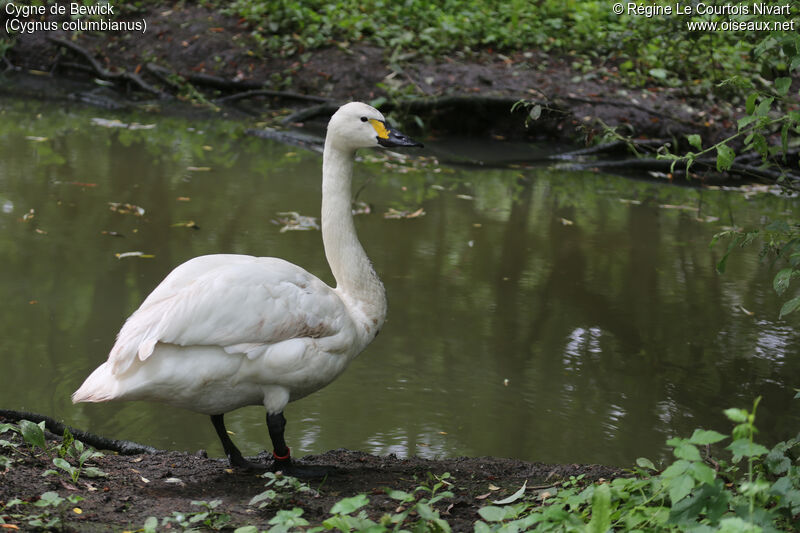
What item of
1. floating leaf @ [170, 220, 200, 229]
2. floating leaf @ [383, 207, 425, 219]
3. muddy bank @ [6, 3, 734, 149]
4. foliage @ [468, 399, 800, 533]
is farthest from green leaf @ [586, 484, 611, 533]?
muddy bank @ [6, 3, 734, 149]

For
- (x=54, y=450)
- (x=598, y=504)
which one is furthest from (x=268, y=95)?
(x=598, y=504)

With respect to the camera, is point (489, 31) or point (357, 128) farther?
point (489, 31)

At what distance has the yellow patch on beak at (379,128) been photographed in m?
4.05

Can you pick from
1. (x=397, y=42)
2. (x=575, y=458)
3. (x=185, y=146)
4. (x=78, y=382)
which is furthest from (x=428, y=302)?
(x=397, y=42)

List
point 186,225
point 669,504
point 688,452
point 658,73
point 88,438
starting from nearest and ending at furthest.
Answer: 1. point 688,452
2. point 669,504
3. point 88,438
4. point 186,225
5. point 658,73

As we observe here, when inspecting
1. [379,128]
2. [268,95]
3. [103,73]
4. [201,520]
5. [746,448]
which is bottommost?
[201,520]

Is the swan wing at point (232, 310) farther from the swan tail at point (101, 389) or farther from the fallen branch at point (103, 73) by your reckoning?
the fallen branch at point (103, 73)

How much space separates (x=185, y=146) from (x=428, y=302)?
530cm

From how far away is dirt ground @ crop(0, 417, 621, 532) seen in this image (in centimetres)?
312

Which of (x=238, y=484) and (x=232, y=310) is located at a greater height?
(x=232, y=310)

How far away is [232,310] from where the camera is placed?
3.44 metres

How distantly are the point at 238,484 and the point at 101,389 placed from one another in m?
0.67

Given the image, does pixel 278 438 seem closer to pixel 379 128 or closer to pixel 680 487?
pixel 379 128

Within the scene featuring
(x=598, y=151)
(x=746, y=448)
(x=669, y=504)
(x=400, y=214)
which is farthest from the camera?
(x=598, y=151)
